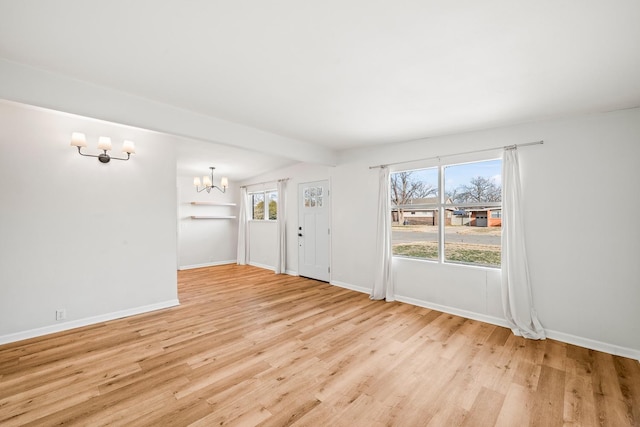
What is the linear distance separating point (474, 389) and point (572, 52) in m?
2.63

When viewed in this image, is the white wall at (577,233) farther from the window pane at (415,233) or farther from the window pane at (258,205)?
the window pane at (258,205)

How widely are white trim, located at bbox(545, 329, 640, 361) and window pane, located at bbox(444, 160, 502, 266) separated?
95cm

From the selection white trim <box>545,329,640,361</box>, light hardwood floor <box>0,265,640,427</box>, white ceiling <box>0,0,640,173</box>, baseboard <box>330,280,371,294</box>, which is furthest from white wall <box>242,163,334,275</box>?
white trim <box>545,329,640,361</box>

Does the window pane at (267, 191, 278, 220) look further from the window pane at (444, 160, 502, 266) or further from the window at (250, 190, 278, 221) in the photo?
the window pane at (444, 160, 502, 266)

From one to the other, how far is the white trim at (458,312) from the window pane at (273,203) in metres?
3.95

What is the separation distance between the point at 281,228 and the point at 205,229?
244 centimetres

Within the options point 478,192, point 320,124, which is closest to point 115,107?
point 320,124

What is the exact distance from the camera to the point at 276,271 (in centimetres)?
652

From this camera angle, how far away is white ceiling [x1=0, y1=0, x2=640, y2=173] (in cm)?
153

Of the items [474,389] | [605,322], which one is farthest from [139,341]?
[605,322]

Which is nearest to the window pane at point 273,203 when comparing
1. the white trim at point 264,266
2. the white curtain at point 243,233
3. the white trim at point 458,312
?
the white curtain at point 243,233

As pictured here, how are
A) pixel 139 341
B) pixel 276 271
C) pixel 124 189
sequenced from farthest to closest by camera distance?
pixel 276 271 < pixel 124 189 < pixel 139 341

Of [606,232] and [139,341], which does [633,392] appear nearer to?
[606,232]

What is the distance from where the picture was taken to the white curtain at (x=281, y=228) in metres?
6.47
